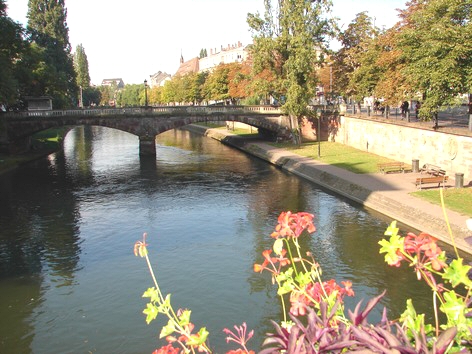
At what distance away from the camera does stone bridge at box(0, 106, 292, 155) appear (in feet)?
182

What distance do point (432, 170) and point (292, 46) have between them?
84.8 feet

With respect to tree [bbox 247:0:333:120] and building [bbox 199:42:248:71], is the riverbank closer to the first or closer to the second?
tree [bbox 247:0:333:120]

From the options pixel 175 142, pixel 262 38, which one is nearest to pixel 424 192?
pixel 262 38

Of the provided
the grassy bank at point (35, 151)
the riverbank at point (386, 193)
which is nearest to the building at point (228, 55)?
the grassy bank at point (35, 151)

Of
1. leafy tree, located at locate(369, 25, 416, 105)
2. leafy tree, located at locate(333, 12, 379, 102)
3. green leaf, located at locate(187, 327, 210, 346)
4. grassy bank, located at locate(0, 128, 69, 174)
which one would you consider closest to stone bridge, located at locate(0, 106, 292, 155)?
grassy bank, located at locate(0, 128, 69, 174)

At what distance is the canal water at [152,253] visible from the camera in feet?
54.2

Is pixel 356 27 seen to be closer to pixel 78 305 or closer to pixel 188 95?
pixel 78 305

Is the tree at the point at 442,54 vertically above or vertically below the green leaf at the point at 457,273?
above

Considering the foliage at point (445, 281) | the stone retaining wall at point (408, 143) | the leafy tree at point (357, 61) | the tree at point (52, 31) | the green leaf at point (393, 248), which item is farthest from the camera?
the tree at point (52, 31)

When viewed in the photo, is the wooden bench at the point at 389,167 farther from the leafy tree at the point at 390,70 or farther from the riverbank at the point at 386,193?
the leafy tree at the point at 390,70

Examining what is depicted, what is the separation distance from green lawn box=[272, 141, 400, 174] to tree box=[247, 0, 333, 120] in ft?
15.9

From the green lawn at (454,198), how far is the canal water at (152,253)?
3464mm

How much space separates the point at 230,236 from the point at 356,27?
41.0 meters

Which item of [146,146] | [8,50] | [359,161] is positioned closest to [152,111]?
[146,146]
